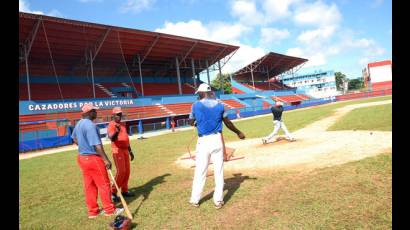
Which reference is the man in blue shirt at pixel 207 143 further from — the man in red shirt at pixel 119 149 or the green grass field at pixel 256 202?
the man in red shirt at pixel 119 149

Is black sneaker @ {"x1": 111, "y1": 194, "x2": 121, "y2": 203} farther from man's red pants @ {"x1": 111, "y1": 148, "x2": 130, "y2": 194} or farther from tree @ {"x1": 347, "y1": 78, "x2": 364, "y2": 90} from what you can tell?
tree @ {"x1": 347, "y1": 78, "x2": 364, "y2": 90}

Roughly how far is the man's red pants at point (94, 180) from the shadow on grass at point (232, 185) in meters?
1.84

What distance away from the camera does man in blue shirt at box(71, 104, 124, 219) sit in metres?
5.84

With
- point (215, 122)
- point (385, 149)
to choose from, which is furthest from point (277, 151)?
point (215, 122)

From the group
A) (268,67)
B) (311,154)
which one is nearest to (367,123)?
(311,154)

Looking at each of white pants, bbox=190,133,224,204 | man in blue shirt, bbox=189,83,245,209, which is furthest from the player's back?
white pants, bbox=190,133,224,204

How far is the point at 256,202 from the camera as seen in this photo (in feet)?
19.2

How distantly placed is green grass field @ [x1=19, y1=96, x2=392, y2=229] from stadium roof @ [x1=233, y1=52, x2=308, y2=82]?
56322 mm

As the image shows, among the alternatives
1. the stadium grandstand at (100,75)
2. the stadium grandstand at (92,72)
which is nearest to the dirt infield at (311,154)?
the stadium grandstand at (100,75)

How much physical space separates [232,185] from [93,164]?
3249mm
